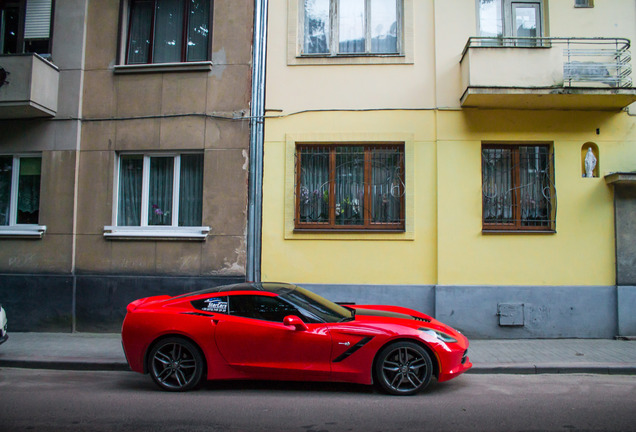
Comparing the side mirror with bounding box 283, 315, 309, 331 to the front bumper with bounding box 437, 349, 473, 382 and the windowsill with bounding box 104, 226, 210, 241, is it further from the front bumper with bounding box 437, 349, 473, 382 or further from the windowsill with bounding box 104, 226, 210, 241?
the windowsill with bounding box 104, 226, 210, 241

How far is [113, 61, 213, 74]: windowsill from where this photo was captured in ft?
32.1

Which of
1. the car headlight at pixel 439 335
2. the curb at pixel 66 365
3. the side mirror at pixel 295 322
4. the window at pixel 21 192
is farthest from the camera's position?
the window at pixel 21 192

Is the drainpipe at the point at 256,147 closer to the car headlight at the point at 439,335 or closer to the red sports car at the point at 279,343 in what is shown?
the red sports car at the point at 279,343

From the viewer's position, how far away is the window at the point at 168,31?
33.4 ft

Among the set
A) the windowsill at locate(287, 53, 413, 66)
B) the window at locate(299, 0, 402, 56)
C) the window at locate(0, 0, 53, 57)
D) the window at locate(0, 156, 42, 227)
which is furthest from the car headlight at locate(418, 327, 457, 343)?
the window at locate(0, 0, 53, 57)

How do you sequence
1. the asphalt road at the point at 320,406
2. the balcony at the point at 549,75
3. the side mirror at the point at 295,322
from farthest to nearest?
the balcony at the point at 549,75 → the side mirror at the point at 295,322 → the asphalt road at the point at 320,406

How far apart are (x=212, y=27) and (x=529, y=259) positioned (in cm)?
776

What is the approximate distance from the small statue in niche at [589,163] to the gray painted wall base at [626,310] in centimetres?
218

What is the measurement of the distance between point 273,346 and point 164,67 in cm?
670

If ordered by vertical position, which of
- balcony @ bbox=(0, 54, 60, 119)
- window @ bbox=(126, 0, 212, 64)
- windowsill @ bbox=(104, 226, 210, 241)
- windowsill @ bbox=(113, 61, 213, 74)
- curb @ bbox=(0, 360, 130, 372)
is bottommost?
curb @ bbox=(0, 360, 130, 372)

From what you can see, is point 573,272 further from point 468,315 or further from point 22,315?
point 22,315

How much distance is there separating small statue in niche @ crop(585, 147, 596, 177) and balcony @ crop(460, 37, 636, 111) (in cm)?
90

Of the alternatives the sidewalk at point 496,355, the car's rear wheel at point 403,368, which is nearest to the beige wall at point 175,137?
the sidewalk at point 496,355

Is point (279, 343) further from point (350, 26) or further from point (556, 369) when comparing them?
point (350, 26)
